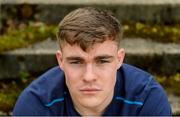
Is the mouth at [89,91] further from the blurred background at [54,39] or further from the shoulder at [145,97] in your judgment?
the blurred background at [54,39]

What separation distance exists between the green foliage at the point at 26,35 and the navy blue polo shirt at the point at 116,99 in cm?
118

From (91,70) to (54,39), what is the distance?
157 centimetres

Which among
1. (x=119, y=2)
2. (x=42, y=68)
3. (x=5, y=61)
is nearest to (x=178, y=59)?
(x=119, y=2)

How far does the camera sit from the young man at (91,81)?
8.16ft

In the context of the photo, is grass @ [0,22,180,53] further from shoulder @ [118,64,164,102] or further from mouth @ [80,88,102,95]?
mouth @ [80,88,102,95]

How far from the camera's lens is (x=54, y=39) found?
4004 millimetres

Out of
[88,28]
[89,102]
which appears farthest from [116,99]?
[88,28]

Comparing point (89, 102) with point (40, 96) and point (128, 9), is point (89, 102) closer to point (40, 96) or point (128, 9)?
point (40, 96)

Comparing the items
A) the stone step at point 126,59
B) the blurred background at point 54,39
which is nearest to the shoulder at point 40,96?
the blurred background at point 54,39

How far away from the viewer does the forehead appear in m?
2.48

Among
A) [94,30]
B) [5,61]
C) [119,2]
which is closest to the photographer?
[94,30]

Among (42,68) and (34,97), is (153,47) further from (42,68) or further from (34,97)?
(34,97)

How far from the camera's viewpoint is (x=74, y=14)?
2596mm

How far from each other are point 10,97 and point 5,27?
825mm
